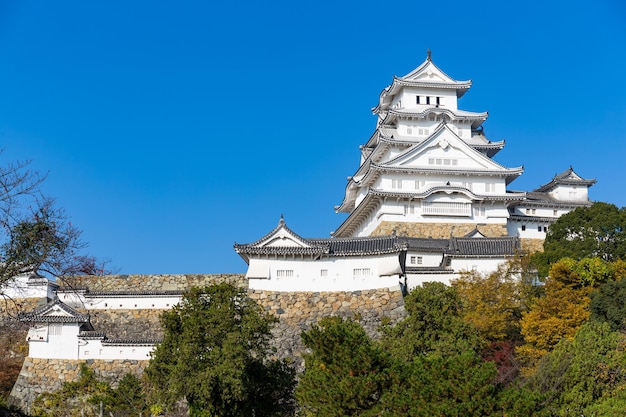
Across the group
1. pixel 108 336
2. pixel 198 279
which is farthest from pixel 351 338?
pixel 198 279

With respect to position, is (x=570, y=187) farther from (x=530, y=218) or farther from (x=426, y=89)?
(x=426, y=89)

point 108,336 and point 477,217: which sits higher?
point 477,217

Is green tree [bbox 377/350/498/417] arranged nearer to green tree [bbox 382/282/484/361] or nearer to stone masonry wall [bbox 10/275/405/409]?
green tree [bbox 382/282/484/361]

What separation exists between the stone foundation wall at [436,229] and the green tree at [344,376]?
20615mm

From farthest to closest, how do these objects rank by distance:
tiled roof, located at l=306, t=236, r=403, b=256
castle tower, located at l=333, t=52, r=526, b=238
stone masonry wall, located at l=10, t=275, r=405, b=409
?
1. castle tower, located at l=333, t=52, r=526, b=238
2. tiled roof, located at l=306, t=236, r=403, b=256
3. stone masonry wall, located at l=10, t=275, r=405, b=409

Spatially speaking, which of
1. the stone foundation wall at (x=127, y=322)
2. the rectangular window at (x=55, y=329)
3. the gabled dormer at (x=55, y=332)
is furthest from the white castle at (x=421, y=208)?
the rectangular window at (x=55, y=329)

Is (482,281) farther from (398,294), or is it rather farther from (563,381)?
(563,381)

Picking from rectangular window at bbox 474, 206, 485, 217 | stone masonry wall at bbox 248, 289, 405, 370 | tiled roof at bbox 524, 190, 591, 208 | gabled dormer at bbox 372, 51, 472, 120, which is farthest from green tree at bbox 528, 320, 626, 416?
gabled dormer at bbox 372, 51, 472, 120

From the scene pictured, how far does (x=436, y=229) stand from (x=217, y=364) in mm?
20345

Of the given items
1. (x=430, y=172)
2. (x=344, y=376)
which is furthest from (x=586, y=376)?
(x=430, y=172)

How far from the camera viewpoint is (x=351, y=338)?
18906 millimetres

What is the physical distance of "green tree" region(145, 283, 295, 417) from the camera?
845 inches

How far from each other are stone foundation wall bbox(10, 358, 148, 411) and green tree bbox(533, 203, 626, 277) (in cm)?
1415

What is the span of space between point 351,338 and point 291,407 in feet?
17.2
